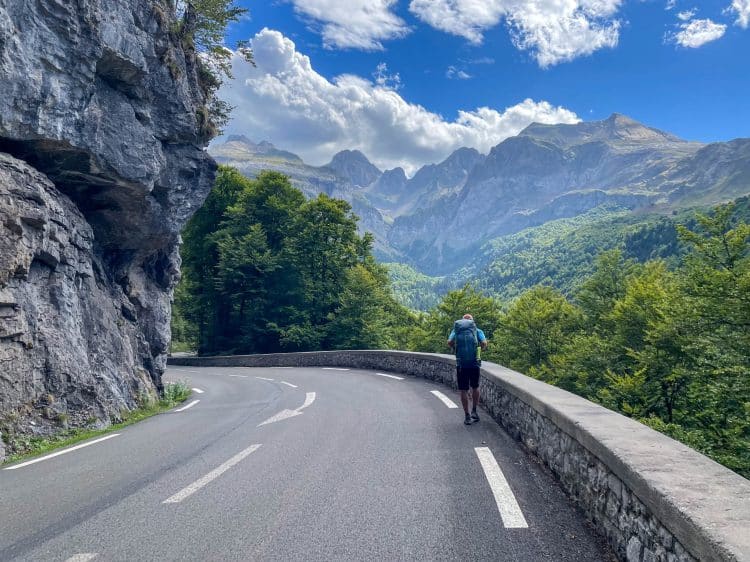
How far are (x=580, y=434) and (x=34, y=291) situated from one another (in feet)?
37.6

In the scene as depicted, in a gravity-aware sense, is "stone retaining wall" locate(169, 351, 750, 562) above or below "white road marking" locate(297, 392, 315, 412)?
above

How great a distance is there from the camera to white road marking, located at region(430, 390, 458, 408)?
9414 millimetres

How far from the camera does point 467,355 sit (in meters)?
7.28

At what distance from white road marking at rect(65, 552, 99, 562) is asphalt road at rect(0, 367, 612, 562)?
0.01 m

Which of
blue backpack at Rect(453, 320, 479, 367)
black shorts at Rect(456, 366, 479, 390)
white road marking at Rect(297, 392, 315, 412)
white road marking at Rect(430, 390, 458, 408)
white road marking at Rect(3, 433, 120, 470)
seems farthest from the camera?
white road marking at Rect(297, 392, 315, 412)

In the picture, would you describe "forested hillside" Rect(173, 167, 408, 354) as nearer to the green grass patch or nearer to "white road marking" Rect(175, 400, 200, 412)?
"white road marking" Rect(175, 400, 200, 412)

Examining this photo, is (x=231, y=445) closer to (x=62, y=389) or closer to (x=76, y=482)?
(x=76, y=482)

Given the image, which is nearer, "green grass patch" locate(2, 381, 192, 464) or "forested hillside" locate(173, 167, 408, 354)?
"green grass patch" locate(2, 381, 192, 464)

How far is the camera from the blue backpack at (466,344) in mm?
7273

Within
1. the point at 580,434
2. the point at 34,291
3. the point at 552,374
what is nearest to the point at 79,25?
the point at 34,291

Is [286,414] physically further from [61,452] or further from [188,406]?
[188,406]

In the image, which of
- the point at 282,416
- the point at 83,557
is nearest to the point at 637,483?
the point at 83,557

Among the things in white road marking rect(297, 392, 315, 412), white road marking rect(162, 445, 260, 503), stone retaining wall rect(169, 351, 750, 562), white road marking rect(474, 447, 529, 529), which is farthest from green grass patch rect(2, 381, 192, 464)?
stone retaining wall rect(169, 351, 750, 562)

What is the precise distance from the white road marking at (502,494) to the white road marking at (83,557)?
3119 millimetres
